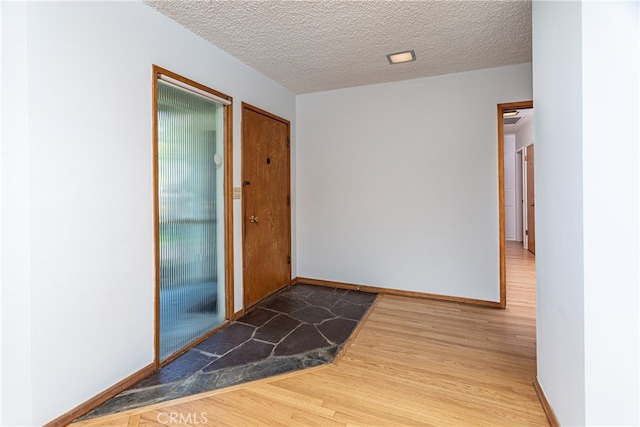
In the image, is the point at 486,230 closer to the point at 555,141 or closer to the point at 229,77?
the point at 555,141

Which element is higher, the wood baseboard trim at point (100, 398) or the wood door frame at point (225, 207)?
the wood door frame at point (225, 207)

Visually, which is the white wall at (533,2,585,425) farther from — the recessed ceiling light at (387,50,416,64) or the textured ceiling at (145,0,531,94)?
the recessed ceiling light at (387,50,416,64)

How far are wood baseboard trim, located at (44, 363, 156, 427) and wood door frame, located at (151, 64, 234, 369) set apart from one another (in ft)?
0.32

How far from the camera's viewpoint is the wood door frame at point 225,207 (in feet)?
7.04

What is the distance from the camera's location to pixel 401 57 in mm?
2967

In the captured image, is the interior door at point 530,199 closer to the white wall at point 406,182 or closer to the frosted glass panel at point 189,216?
the white wall at point 406,182

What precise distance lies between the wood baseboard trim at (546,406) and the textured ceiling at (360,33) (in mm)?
2586

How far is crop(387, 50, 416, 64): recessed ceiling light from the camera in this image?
113 inches

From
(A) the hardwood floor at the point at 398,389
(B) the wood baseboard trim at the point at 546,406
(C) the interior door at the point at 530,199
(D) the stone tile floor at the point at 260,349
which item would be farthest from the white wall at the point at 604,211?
(C) the interior door at the point at 530,199

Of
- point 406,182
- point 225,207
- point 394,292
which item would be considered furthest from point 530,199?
point 225,207

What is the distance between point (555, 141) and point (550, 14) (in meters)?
0.69

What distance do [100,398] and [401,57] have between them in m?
3.62

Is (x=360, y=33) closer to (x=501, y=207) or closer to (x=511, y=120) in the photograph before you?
(x=501, y=207)

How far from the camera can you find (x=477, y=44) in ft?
8.91
